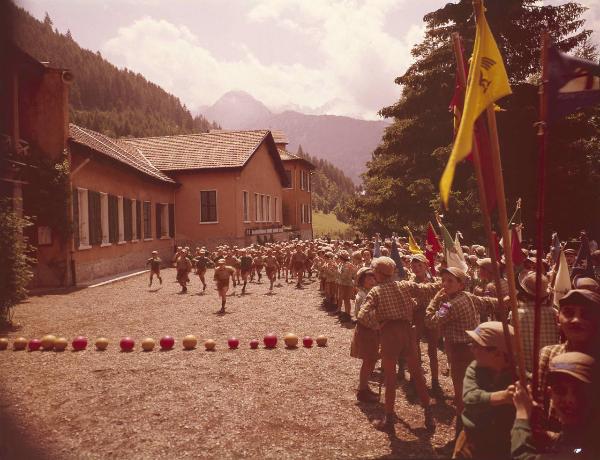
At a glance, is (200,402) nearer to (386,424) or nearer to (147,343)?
(386,424)

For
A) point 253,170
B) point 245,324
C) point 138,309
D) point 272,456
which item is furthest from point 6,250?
point 253,170

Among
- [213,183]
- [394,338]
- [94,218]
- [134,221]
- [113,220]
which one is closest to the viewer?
[394,338]

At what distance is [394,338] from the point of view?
18.3 feet

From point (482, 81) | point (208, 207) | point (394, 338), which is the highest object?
point (208, 207)

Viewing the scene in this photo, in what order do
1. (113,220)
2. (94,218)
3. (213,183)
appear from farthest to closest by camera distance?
(213,183), (113,220), (94,218)

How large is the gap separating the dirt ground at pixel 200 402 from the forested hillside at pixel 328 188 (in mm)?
93842

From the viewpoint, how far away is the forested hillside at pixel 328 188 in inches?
4879

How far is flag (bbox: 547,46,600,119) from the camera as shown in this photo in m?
3.21

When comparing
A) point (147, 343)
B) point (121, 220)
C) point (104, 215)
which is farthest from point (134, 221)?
point (147, 343)

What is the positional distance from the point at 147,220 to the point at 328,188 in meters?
125

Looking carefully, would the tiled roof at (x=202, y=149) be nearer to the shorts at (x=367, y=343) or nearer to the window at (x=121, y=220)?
the window at (x=121, y=220)

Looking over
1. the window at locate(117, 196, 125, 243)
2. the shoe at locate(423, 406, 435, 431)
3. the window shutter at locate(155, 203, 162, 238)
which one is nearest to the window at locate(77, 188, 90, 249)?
the window at locate(117, 196, 125, 243)

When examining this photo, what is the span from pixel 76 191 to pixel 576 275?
56.0 ft

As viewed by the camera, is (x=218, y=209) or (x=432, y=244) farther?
(x=218, y=209)
